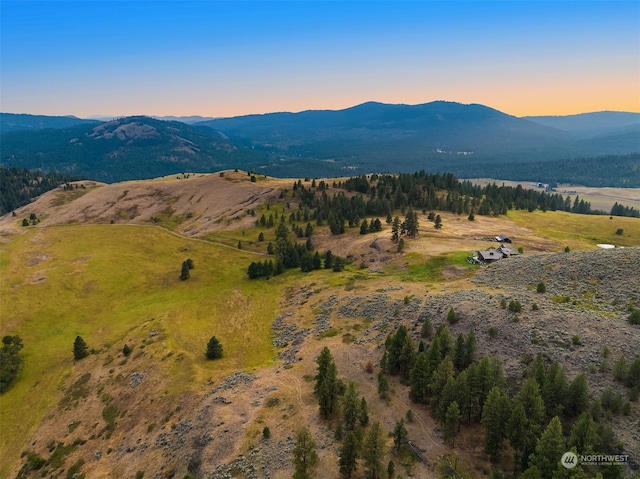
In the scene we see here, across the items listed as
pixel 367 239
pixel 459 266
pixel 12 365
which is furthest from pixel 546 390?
pixel 12 365

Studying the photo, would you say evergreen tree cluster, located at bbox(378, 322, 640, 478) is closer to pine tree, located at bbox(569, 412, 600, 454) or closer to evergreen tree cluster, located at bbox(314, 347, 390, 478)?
pine tree, located at bbox(569, 412, 600, 454)

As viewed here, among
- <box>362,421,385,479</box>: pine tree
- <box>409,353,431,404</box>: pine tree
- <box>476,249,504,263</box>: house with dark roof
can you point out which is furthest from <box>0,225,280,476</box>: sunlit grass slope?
<box>476,249,504,263</box>: house with dark roof

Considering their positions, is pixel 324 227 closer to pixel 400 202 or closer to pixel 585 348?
pixel 400 202

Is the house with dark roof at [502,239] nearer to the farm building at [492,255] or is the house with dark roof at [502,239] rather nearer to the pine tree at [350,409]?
the farm building at [492,255]

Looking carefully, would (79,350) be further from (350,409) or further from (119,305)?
(350,409)

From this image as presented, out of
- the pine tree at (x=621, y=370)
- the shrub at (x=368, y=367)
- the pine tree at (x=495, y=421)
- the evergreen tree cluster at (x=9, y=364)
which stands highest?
the pine tree at (x=621, y=370)
